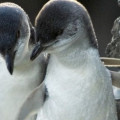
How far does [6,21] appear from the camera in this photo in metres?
1.71

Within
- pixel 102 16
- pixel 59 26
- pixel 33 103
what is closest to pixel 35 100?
pixel 33 103

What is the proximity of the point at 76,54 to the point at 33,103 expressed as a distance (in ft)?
0.60

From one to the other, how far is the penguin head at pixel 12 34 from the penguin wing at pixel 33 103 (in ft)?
0.33

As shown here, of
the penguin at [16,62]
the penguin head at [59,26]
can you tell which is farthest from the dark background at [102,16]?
the penguin head at [59,26]

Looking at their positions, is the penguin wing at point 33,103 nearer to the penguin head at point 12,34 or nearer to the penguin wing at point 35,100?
the penguin wing at point 35,100

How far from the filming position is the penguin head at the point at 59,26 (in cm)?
166

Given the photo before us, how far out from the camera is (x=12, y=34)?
1699 mm

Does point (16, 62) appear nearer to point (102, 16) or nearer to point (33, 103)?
point (33, 103)

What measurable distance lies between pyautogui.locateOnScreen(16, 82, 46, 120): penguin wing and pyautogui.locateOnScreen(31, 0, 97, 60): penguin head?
118 mm

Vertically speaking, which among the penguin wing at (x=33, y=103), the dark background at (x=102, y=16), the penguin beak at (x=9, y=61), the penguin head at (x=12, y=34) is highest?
the penguin head at (x=12, y=34)

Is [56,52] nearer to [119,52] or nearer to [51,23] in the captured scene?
[51,23]

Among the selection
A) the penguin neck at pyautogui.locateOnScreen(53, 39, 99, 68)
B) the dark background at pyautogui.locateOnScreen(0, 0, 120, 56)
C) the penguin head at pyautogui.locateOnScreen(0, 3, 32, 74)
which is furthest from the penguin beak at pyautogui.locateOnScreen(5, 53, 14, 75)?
the dark background at pyautogui.locateOnScreen(0, 0, 120, 56)

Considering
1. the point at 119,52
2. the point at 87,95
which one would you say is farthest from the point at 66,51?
the point at 119,52

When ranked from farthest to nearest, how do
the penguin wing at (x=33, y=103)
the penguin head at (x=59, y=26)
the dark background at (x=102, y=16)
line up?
the dark background at (x=102, y=16)
the penguin wing at (x=33, y=103)
the penguin head at (x=59, y=26)
